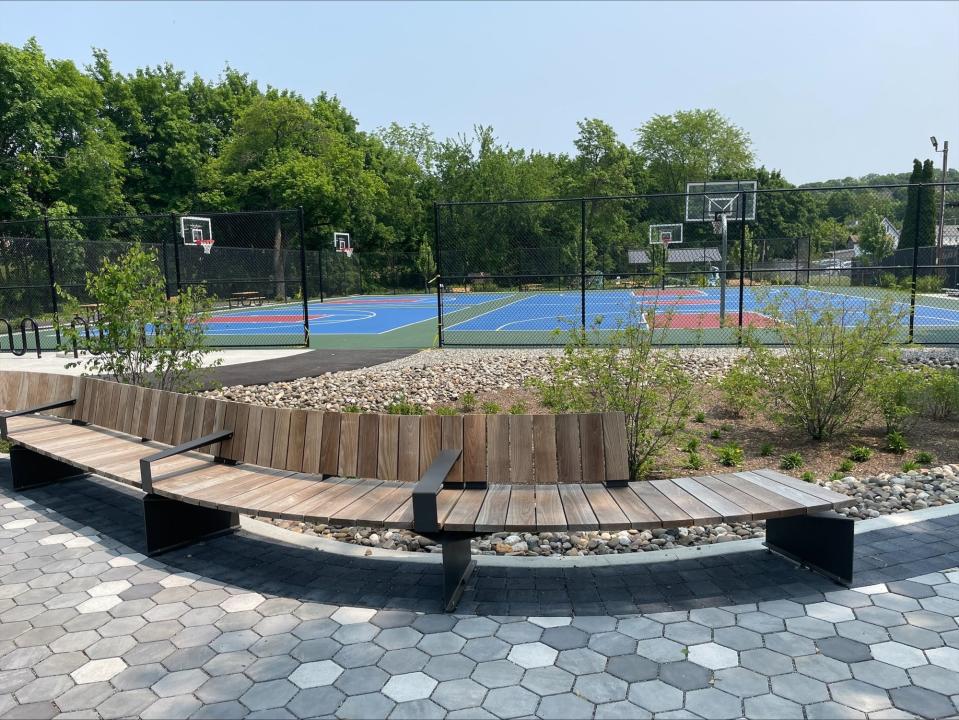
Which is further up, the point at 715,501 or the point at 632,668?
the point at 715,501

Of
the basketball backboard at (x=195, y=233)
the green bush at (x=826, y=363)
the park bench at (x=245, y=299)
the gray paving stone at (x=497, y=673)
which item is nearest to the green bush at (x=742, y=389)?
the green bush at (x=826, y=363)

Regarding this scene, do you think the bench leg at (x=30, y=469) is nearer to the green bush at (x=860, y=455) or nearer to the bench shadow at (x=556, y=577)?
the bench shadow at (x=556, y=577)

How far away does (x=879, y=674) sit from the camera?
2.89 metres

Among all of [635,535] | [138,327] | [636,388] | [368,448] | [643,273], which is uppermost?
[643,273]

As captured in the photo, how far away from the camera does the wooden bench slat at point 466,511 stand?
3438 mm

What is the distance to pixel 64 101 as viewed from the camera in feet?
107

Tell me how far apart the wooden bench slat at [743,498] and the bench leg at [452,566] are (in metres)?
1.46

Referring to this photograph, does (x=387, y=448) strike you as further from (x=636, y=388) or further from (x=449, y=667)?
(x=636, y=388)

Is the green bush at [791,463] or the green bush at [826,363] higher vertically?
the green bush at [826,363]

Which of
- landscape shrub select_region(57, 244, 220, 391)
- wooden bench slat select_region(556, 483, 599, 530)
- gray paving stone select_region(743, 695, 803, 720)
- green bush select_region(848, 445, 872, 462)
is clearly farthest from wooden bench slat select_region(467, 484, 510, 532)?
landscape shrub select_region(57, 244, 220, 391)

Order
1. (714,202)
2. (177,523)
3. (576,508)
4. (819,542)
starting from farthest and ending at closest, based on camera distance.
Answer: (714,202) < (177,523) < (819,542) < (576,508)

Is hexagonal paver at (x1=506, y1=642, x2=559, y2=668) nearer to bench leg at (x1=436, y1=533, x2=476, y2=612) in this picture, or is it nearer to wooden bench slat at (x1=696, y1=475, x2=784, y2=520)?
bench leg at (x1=436, y1=533, x2=476, y2=612)

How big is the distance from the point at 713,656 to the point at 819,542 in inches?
46.7

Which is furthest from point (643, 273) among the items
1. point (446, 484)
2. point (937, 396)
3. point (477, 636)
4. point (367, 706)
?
point (367, 706)
